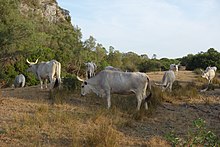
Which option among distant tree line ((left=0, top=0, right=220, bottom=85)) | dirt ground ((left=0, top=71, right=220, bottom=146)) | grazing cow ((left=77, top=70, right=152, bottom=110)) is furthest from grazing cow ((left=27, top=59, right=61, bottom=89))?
distant tree line ((left=0, top=0, right=220, bottom=85))

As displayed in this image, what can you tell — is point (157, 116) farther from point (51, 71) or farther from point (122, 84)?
point (51, 71)

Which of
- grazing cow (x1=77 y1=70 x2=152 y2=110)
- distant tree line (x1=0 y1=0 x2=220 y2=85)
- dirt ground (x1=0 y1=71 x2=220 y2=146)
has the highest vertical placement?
distant tree line (x1=0 y1=0 x2=220 y2=85)

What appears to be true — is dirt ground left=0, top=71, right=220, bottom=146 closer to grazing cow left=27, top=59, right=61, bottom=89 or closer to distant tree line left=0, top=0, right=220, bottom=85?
grazing cow left=27, top=59, right=61, bottom=89

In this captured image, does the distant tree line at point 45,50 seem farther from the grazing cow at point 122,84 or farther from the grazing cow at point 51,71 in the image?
the grazing cow at point 122,84

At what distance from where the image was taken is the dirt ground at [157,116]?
7.87 meters

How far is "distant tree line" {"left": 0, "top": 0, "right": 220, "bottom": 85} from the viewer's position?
69.5ft

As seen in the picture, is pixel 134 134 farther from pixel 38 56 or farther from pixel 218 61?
pixel 218 61

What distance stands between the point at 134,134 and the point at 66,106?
11.6ft

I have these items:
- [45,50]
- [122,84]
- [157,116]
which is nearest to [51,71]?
[122,84]

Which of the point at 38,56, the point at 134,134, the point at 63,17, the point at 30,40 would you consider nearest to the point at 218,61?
the point at 38,56

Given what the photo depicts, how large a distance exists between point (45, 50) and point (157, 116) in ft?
76.8

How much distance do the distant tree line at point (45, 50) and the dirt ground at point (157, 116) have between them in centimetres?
873

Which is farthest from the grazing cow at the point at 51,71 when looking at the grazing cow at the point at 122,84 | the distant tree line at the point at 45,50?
the distant tree line at the point at 45,50

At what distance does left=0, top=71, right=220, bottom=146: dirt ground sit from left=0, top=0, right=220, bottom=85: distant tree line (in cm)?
873
